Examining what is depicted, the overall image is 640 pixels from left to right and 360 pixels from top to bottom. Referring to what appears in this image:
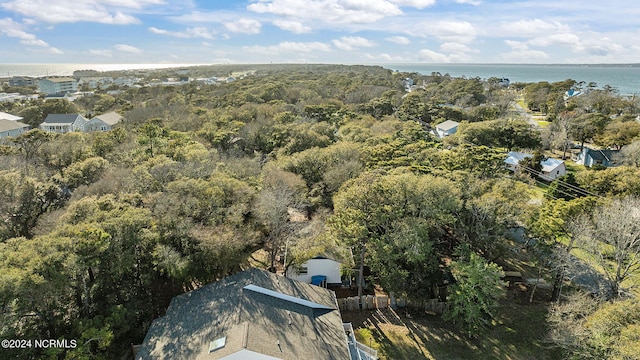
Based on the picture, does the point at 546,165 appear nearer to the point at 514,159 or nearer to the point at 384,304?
the point at 514,159

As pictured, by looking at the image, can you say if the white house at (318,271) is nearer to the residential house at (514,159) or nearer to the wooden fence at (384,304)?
the wooden fence at (384,304)

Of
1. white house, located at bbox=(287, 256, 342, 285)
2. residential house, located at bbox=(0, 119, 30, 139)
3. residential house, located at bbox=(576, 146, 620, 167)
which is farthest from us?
residential house, located at bbox=(0, 119, 30, 139)

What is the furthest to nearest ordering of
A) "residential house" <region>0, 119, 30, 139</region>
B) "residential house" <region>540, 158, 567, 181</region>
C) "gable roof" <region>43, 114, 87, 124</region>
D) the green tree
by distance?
"gable roof" <region>43, 114, 87, 124</region>, "residential house" <region>0, 119, 30, 139</region>, "residential house" <region>540, 158, 567, 181</region>, the green tree

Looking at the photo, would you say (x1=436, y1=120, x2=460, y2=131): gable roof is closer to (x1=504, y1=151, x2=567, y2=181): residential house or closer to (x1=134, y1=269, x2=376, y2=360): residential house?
(x1=504, y1=151, x2=567, y2=181): residential house

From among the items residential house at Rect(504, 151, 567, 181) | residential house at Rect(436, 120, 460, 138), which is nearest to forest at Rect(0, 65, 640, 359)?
residential house at Rect(504, 151, 567, 181)

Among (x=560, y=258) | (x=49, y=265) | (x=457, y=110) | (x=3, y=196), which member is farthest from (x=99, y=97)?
(x=560, y=258)

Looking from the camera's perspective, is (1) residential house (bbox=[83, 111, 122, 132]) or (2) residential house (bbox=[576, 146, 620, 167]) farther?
(1) residential house (bbox=[83, 111, 122, 132])
